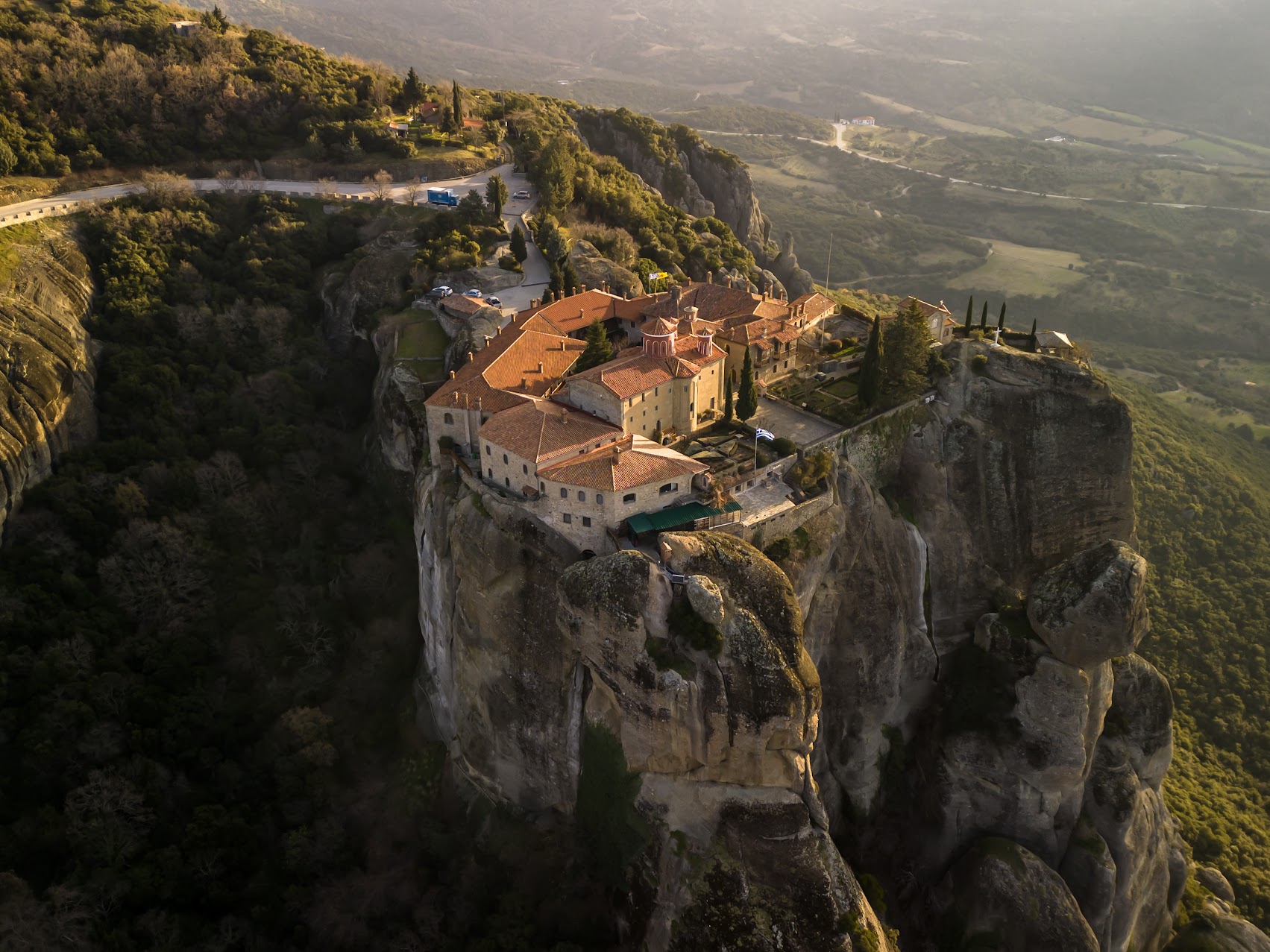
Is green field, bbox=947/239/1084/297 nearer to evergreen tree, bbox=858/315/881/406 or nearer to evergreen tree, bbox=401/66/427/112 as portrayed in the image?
evergreen tree, bbox=401/66/427/112

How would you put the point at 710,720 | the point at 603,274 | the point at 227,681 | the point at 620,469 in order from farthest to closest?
the point at 603,274
the point at 227,681
the point at 620,469
the point at 710,720

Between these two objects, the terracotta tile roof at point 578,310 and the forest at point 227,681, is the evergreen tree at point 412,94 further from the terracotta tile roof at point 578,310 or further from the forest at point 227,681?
the terracotta tile roof at point 578,310

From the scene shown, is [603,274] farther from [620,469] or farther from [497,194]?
[620,469]

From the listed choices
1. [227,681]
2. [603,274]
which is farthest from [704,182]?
[227,681]

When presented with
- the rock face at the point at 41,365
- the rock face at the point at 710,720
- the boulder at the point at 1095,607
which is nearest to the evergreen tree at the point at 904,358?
the boulder at the point at 1095,607

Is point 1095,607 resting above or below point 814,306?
below

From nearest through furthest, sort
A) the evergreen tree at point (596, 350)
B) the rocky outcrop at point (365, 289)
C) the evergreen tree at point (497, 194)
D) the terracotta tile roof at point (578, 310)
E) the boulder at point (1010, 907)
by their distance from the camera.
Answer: the boulder at point (1010, 907) < the evergreen tree at point (596, 350) < the terracotta tile roof at point (578, 310) < the rocky outcrop at point (365, 289) < the evergreen tree at point (497, 194)

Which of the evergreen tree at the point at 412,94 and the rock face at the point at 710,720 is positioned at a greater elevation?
the evergreen tree at the point at 412,94
